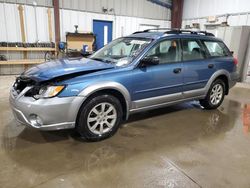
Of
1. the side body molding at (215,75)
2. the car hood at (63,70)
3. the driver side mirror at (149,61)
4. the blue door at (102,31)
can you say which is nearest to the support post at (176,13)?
the blue door at (102,31)

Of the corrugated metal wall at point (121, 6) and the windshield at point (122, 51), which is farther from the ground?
the corrugated metal wall at point (121, 6)

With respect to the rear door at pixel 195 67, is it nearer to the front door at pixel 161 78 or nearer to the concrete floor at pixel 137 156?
the front door at pixel 161 78

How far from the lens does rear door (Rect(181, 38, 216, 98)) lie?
3.39 m

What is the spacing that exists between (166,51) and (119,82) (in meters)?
1.06

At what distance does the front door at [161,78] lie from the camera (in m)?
2.90

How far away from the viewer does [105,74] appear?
2611mm

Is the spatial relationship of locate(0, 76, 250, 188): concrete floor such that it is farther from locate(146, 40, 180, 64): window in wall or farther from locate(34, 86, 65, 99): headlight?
locate(146, 40, 180, 64): window in wall

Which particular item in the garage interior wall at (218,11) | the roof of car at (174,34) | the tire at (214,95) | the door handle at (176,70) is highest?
the garage interior wall at (218,11)

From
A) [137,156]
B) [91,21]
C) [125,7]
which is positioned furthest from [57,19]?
[137,156]

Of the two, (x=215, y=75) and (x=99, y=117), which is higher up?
(x=215, y=75)

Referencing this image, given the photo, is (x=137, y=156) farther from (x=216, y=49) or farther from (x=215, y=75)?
(x=216, y=49)

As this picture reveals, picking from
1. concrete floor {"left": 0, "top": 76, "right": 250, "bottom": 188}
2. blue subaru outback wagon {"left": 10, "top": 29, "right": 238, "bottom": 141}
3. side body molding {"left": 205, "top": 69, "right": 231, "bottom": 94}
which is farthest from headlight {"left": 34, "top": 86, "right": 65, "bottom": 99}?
side body molding {"left": 205, "top": 69, "right": 231, "bottom": 94}

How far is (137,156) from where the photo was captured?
7.92 feet

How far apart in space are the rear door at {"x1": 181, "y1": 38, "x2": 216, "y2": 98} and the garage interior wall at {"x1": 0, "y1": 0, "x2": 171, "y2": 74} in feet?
19.5
